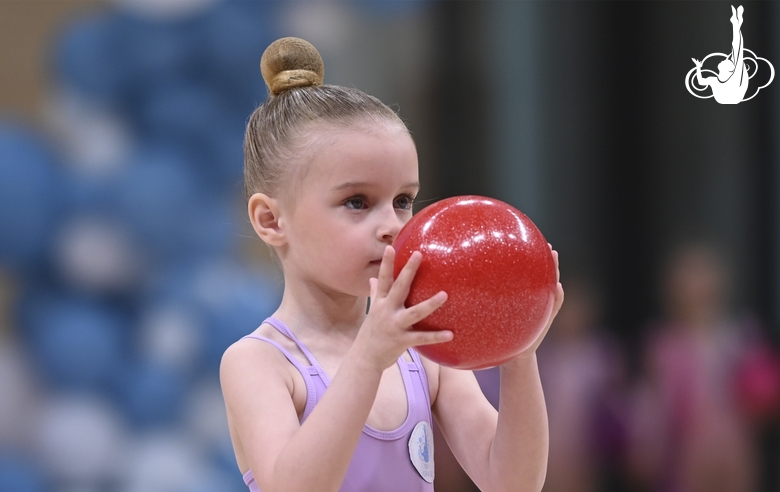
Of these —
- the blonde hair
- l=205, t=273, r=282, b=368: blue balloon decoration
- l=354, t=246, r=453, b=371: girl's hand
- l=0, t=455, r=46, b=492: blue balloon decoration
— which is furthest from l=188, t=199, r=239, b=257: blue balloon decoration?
l=354, t=246, r=453, b=371: girl's hand

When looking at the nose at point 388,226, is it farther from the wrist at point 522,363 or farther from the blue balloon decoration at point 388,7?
the blue balloon decoration at point 388,7

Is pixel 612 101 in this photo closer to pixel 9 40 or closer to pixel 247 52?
pixel 247 52

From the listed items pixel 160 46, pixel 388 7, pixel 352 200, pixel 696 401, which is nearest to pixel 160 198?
pixel 160 46

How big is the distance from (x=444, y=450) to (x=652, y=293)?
181 centimetres

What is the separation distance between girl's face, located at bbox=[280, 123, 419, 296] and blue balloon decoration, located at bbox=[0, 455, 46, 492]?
1337 millimetres

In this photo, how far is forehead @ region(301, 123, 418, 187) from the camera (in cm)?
132

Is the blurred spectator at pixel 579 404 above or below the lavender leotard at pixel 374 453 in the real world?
below

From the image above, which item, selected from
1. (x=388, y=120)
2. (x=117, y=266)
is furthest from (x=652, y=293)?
(x=388, y=120)

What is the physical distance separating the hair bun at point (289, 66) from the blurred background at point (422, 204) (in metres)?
0.85

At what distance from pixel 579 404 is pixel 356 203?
2832 mm

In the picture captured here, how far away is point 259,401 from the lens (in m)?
1.27

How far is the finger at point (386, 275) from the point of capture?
1139mm

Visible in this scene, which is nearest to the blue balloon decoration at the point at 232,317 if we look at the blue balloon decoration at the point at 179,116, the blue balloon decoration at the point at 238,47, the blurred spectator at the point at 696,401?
the blue balloon decoration at the point at 179,116

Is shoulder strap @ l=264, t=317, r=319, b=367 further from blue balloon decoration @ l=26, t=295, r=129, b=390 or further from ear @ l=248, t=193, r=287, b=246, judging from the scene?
blue balloon decoration @ l=26, t=295, r=129, b=390
